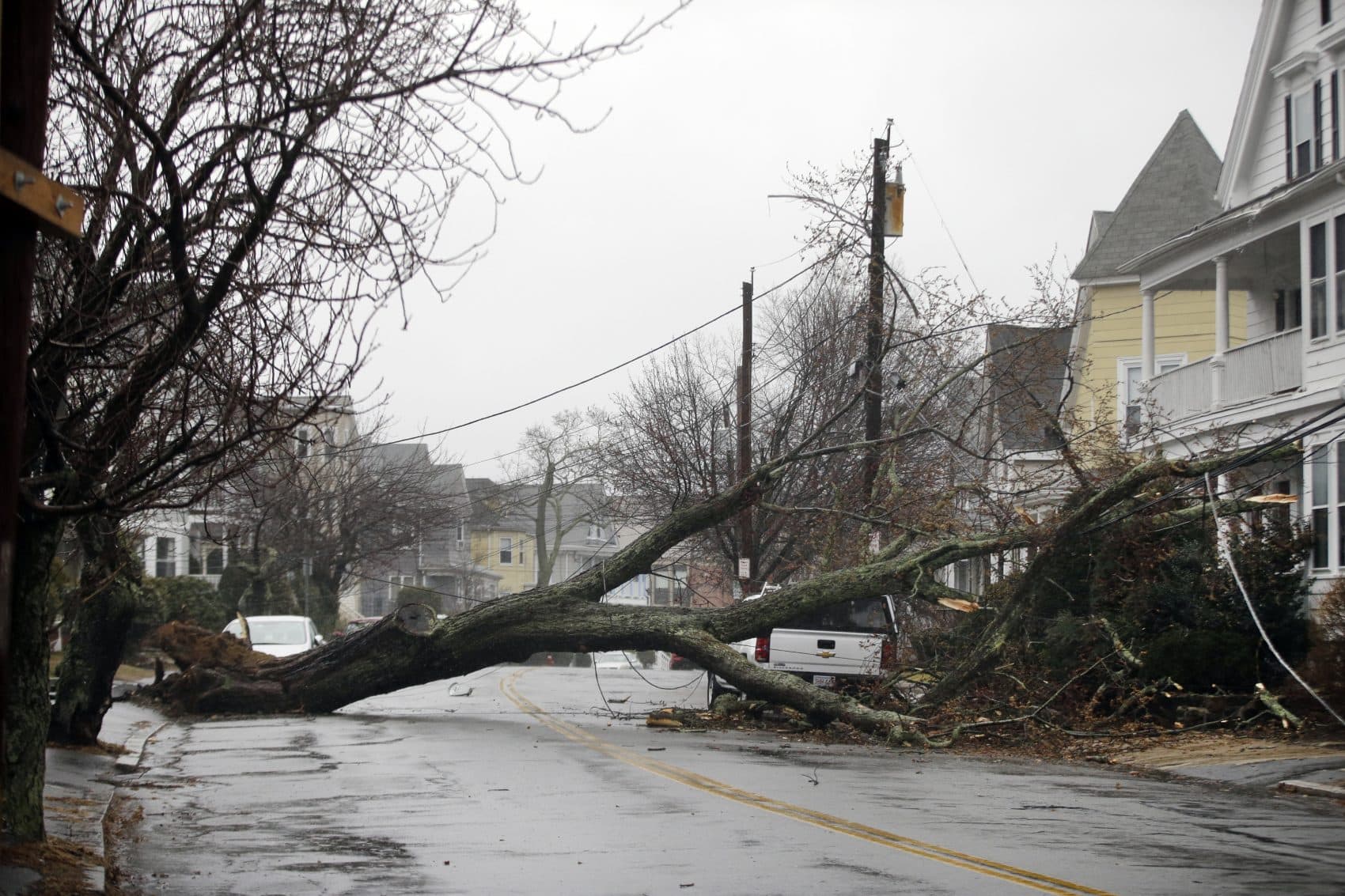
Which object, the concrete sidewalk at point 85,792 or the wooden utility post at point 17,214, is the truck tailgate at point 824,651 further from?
the wooden utility post at point 17,214

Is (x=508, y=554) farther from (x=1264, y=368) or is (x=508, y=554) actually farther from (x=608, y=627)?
(x=1264, y=368)

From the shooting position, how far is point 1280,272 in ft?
80.9

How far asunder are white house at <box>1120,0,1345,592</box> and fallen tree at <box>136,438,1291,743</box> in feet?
8.64

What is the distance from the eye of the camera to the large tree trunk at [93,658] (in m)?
14.6

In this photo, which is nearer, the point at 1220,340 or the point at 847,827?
the point at 847,827

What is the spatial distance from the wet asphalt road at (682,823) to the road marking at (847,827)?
30mm

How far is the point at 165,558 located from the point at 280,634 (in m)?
28.4

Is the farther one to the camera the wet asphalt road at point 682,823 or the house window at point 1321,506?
the house window at point 1321,506

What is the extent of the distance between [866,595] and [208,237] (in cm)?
1343

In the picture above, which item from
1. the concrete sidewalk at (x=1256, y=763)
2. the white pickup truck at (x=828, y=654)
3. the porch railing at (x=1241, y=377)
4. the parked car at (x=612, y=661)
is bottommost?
the parked car at (x=612, y=661)

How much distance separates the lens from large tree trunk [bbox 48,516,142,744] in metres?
14.6

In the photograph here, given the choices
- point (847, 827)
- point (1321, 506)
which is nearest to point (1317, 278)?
point (1321, 506)

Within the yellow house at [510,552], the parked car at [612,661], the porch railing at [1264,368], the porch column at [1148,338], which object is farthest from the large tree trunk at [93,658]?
the yellow house at [510,552]

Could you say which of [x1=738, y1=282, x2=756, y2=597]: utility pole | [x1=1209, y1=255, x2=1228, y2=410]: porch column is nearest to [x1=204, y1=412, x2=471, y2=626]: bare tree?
[x1=738, y1=282, x2=756, y2=597]: utility pole
